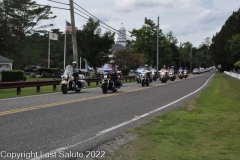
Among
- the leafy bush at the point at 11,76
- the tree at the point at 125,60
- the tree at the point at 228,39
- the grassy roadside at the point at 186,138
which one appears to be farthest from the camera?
the tree at the point at 228,39

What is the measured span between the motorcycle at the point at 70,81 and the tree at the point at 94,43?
23843 millimetres

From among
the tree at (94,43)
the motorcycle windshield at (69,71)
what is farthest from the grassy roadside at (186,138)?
the tree at (94,43)

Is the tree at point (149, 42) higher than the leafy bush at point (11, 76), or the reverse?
the tree at point (149, 42)

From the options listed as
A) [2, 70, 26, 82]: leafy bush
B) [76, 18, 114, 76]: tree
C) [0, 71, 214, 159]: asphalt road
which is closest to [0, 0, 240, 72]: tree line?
[76, 18, 114, 76]: tree

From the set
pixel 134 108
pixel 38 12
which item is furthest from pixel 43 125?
pixel 38 12

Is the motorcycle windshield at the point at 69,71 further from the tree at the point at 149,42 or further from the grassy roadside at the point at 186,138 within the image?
the tree at the point at 149,42

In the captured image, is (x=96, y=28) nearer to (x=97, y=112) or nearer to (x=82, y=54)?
(x=82, y=54)

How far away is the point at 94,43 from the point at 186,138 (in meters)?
37.9

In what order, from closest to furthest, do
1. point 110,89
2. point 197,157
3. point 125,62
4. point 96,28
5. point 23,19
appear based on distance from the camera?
point 197,157, point 110,89, point 96,28, point 125,62, point 23,19

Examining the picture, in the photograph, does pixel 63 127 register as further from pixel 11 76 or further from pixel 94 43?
pixel 94 43

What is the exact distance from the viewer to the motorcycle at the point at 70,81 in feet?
66.5

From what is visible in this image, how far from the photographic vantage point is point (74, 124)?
9719 mm

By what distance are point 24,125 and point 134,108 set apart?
5.37 m

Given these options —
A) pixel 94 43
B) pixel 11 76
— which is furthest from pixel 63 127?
pixel 94 43
